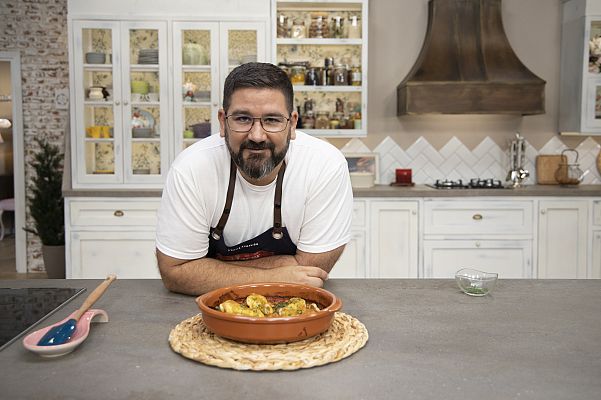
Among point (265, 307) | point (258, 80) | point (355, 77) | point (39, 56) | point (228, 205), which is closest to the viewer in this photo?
point (265, 307)

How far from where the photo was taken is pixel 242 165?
1938 mm

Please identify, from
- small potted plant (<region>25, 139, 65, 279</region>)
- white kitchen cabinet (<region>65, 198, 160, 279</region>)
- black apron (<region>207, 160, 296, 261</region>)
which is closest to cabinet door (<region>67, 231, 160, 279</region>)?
white kitchen cabinet (<region>65, 198, 160, 279</region>)

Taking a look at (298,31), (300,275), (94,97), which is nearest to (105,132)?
(94,97)

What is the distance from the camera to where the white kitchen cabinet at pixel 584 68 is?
466cm

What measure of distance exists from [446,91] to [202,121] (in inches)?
70.9

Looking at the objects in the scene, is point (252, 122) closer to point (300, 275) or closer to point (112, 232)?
point (300, 275)

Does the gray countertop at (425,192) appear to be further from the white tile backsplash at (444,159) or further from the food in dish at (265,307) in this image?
the food in dish at (265,307)

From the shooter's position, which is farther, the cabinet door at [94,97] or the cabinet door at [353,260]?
the cabinet door at [94,97]

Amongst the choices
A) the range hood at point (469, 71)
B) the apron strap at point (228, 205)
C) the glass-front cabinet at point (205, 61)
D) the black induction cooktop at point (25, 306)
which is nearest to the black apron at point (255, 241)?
the apron strap at point (228, 205)

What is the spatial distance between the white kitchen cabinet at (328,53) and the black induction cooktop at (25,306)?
308 centimetres

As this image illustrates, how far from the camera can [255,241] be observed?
2.14m

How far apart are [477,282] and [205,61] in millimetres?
3302

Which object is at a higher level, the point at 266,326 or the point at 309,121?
the point at 309,121

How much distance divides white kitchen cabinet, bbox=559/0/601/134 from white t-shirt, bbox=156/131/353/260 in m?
3.25
